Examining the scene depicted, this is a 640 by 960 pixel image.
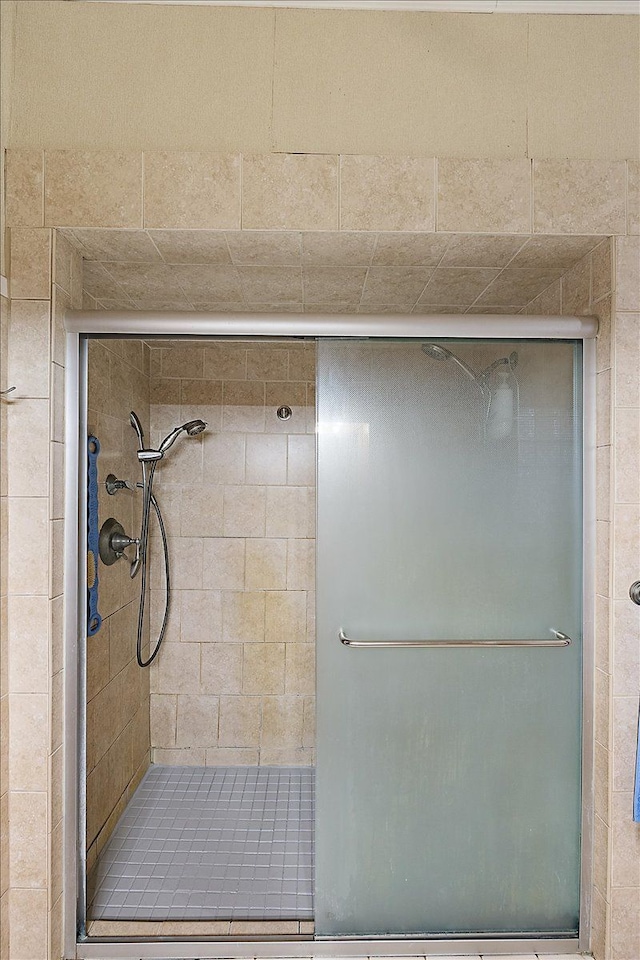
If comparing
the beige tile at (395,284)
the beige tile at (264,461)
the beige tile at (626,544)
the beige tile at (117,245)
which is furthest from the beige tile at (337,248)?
the beige tile at (264,461)

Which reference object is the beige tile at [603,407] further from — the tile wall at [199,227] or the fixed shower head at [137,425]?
the fixed shower head at [137,425]

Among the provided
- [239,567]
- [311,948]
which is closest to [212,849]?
[311,948]

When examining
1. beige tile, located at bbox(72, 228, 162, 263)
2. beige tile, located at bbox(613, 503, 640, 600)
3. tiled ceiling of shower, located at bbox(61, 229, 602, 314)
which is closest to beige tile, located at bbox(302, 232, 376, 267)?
tiled ceiling of shower, located at bbox(61, 229, 602, 314)

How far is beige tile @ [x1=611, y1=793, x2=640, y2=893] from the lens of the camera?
171 centimetres

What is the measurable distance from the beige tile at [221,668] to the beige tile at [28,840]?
4.38 feet

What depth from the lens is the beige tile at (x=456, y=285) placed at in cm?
199

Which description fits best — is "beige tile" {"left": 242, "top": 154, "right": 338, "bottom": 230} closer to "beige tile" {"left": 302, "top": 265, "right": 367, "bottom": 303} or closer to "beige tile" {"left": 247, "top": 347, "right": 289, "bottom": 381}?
"beige tile" {"left": 302, "top": 265, "right": 367, "bottom": 303}

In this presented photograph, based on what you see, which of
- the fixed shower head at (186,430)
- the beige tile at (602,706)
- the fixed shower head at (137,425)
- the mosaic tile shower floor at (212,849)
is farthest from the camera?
the fixed shower head at (186,430)

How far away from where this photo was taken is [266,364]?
2.99 meters

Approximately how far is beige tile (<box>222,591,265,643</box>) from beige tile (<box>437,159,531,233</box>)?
73.6 inches

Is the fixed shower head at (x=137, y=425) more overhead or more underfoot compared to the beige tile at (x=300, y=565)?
more overhead

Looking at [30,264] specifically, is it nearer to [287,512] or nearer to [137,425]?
[137,425]

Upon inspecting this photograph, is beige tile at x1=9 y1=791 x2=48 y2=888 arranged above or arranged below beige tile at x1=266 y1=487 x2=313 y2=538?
below

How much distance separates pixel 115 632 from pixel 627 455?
5.91 feet
